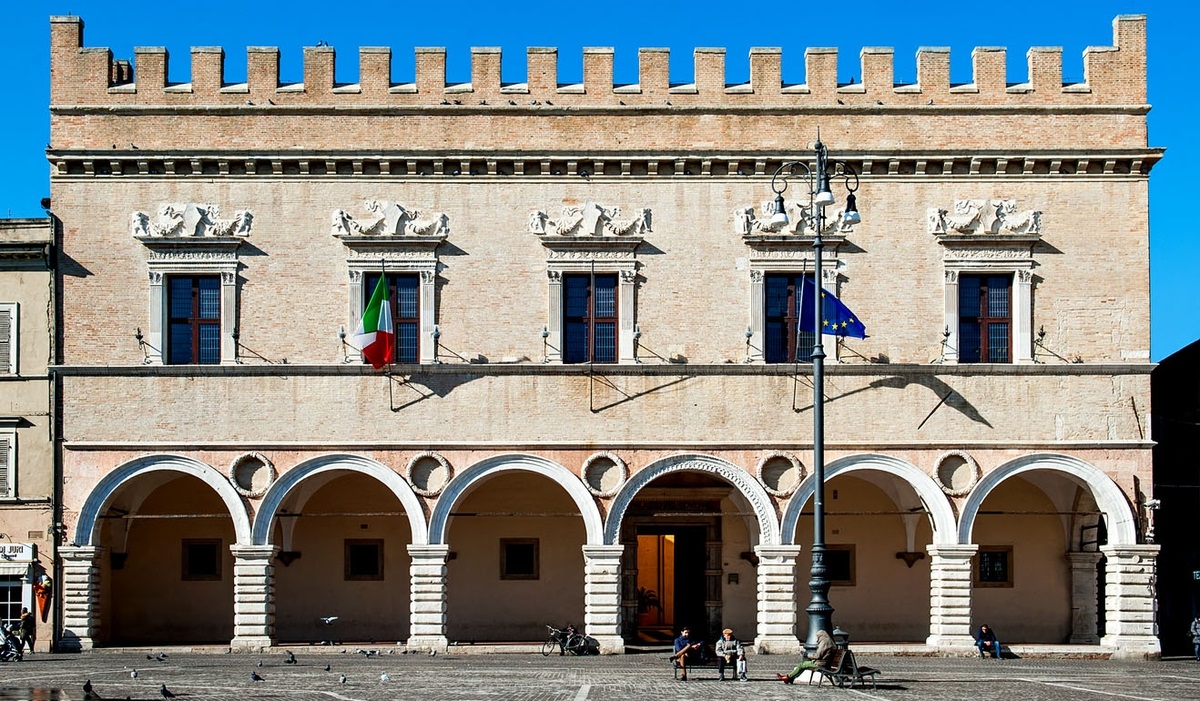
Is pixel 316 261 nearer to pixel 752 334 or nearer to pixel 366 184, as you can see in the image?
pixel 366 184

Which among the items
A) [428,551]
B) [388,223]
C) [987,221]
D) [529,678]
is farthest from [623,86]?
[529,678]

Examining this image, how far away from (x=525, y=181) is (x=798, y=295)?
5803mm

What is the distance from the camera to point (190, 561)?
1385 inches

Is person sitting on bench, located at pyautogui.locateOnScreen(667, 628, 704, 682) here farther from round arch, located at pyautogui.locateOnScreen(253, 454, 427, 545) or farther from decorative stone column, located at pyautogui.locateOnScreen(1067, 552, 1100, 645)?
decorative stone column, located at pyautogui.locateOnScreen(1067, 552, 1100, 645)

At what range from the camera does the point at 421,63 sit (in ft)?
110

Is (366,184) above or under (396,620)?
above

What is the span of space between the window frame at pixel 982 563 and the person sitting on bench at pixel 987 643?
2912 mm

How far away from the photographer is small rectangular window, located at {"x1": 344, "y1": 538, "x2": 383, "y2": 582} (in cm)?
3531

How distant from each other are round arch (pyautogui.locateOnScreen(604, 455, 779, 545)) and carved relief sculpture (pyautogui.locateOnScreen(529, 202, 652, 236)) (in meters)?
4.54

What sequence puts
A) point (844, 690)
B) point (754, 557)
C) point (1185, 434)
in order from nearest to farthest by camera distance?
point (844, 690) → point (754, 557) → point (1185, 434)

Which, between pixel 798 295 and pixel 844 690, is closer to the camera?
pixel 844 690

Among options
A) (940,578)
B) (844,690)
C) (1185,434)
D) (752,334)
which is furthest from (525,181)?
(1185,434)

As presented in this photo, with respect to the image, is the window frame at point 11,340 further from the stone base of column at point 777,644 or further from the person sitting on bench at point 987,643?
the person sitting on bench at point 987,643

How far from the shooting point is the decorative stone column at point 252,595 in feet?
106
